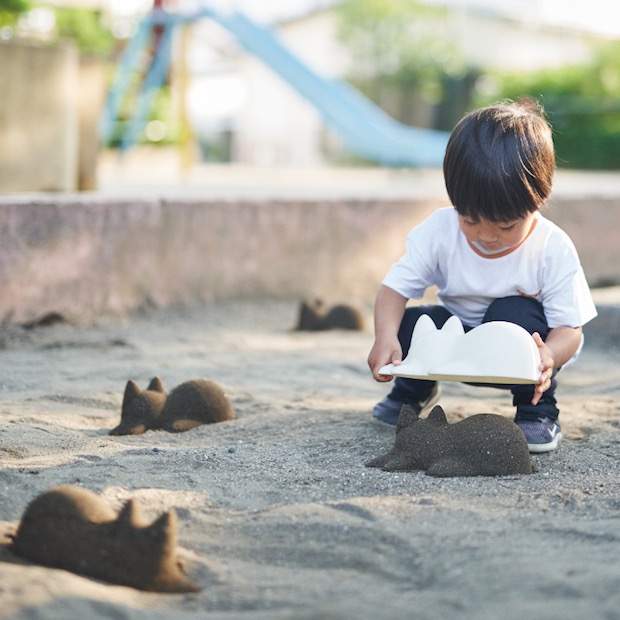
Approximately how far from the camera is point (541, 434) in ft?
7.68

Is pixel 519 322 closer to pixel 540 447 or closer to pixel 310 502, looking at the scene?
pixel 540 447

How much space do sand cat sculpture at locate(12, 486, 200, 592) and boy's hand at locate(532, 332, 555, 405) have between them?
3.08 ft

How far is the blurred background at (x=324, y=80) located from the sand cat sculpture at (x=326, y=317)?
21.3ft

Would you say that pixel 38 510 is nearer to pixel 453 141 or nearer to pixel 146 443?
pixel 146 443

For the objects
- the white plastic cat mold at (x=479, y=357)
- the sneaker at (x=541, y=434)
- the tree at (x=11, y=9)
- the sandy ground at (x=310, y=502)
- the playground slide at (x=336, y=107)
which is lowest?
the sandy ground at (x=310, y=502)

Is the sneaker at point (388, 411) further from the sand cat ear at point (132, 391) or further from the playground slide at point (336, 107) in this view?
the playground slide at point (336, 107)

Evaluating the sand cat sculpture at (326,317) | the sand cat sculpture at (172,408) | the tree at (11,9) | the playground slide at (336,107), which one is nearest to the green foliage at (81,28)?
the tree at (11,9)

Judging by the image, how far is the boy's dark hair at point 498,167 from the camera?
7.09 ft

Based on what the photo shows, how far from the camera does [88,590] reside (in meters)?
1.44

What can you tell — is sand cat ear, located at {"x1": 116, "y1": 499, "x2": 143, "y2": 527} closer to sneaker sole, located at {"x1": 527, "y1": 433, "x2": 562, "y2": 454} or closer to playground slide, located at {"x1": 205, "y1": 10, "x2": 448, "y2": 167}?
sneaker sole, located at {"x1": 527, "y1": 433, "x2": 562, "y2": 454}

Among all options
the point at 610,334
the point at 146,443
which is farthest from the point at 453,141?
the point at 610,334

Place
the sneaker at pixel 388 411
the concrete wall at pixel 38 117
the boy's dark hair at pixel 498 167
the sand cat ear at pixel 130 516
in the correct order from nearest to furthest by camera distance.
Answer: the sand cat ear at pixel 130 516, the boy's dark hair at pixel 498 167, the sneaker at pixel 388 411, the concrete wall at pixel 38 117

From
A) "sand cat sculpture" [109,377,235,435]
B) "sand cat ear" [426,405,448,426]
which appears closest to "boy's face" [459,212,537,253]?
"sand cat ear" [426,405,448,426]

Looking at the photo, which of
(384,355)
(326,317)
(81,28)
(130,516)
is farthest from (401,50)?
(130,516)
